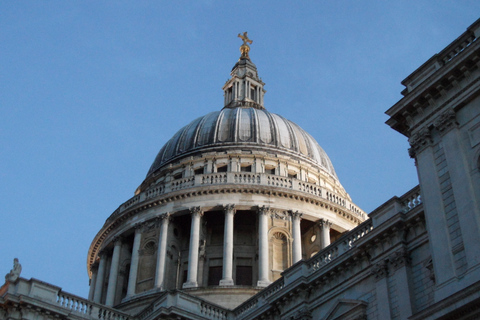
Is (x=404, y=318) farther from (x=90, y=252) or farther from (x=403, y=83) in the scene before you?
(x=90, y=252)

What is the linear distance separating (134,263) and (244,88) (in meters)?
21.9

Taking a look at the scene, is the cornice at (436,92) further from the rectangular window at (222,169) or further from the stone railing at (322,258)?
the rectangular window at (222,169)

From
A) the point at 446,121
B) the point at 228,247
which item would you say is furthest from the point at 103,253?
the point at 446,121

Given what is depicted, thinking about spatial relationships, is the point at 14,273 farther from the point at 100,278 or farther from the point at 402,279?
the point at 100,278

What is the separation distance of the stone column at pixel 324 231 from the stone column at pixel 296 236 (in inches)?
59.9

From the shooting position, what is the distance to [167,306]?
3105 centimetres

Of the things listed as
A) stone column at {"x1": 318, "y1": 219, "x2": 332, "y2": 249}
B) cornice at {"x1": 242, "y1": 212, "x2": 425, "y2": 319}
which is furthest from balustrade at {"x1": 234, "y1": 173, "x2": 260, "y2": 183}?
cornice at {"x1": 242, "y1": 212, "x2": 425, "y2": 319}

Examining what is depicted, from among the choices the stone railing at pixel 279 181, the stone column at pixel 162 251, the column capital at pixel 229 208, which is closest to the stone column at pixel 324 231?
the stone railing at pixel 279 181

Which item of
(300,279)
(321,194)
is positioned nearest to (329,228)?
(321,194)

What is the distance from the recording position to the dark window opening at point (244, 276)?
45.2m

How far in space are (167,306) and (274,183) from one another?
59.9 feet

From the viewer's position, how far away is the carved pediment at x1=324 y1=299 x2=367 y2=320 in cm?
2459

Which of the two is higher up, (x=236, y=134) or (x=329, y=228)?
(x=236, y=134)

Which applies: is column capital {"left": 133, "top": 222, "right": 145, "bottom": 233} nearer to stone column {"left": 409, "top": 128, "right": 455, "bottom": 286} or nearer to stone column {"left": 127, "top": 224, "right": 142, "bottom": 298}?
stone column {"left": 127, "top": 224, "right": 142, "bottom": 298}
